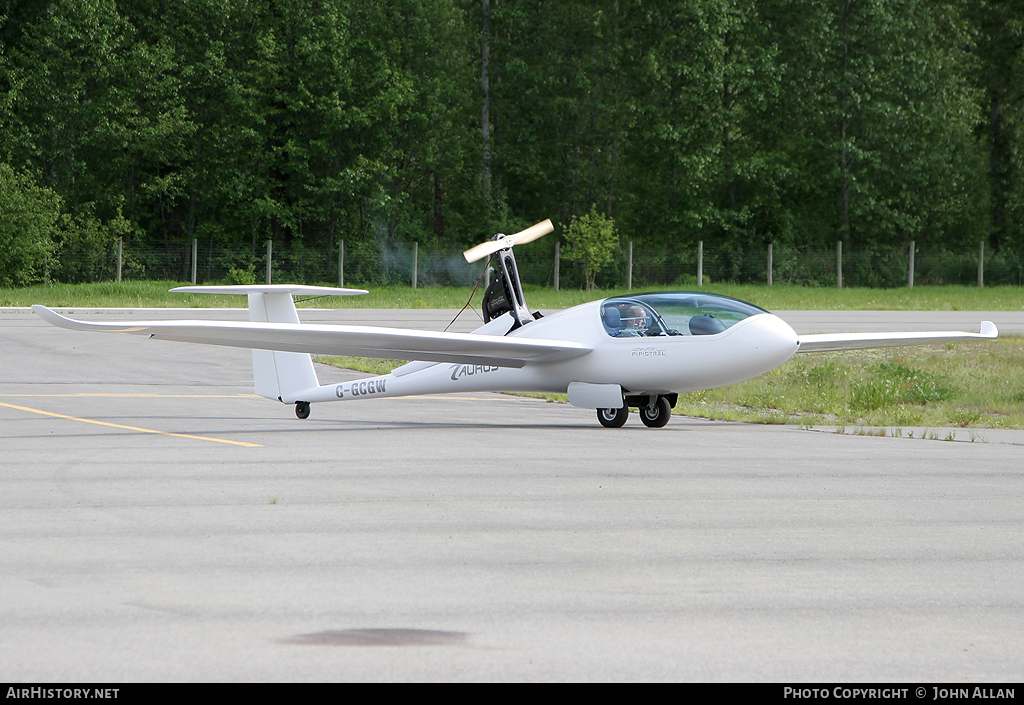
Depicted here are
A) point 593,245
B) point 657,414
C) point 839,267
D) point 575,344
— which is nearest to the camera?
point 575,344

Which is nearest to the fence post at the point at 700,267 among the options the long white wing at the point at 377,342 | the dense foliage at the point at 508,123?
the dense foliage at the point at 508,123

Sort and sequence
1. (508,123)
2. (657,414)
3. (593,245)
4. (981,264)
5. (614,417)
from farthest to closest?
(508,123) < (981,264) < (593,245) < (657,414) < (614,417)

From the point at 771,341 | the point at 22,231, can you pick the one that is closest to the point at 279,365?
the point at 771,341

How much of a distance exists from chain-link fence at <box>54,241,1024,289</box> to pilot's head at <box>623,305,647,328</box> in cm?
3638

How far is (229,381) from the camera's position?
64.5ft

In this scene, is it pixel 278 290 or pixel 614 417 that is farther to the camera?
pixel 278 290

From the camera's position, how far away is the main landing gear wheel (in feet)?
44.4

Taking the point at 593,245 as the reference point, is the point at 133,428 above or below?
below

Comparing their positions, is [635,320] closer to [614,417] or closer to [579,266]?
[614,417]

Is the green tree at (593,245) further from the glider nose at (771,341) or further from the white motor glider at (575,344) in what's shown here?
the glider nose at (771,341)

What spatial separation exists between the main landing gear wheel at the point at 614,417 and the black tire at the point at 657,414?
0.33m

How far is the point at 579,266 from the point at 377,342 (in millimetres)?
40169

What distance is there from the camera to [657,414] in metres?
13.8
